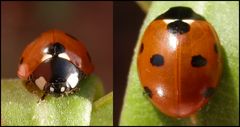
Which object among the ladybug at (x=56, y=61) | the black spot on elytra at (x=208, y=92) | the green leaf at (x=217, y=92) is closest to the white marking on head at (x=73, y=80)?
the ladybug at (x=56, y=61)

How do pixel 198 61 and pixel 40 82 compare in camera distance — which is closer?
pixel 40 82

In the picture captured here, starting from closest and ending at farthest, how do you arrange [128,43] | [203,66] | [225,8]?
1. [203,66]
2. [225,8]
3. [128,43]

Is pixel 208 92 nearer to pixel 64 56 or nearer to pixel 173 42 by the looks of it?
pixel 173 42

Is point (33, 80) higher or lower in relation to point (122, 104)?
higher

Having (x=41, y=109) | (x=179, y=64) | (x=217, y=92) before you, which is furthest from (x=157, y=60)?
(x=41, y=109)

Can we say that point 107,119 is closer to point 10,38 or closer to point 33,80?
point 33,80

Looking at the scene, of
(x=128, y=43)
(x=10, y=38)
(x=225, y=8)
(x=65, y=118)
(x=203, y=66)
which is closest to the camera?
→ (x=65, y=118)

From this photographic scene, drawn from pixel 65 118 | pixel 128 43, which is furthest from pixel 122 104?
pixel 65 118

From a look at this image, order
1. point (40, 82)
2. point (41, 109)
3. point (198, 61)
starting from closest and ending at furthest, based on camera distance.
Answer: point (41, 109) < point (40, 82) < point (198, 61)
